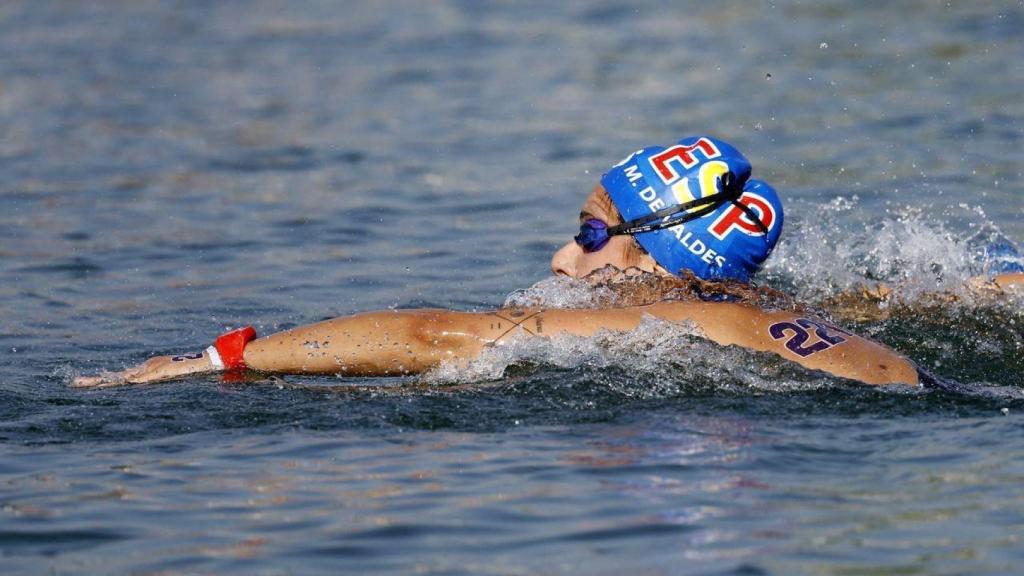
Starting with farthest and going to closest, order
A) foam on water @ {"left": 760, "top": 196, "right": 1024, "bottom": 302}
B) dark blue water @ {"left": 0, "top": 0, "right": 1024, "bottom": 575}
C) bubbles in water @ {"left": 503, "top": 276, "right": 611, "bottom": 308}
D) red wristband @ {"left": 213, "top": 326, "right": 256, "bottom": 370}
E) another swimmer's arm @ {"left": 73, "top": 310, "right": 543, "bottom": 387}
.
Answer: foam on water @ {"left": 760, "top": 196, "right": 1024, "bottom": 302}
bubbles in water @ {"left": 503, "top": 276, "right": 611, "bottom": 308}
red wristband @ {"left": 213, "top": 326, "right": 256, "bottom": 370}
another swimmer's arm @ {"left": 73, "top": 310, "right": 543, "bottom": 387}
dark blue water @ {"left": 0, "top": 0, "right": 1024, "bottom": 575}

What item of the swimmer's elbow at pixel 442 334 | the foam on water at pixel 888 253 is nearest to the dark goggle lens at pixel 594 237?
the swimmer's elbow at pixel 442 334

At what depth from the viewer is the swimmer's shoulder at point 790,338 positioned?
243 inches

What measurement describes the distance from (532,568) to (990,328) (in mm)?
3632

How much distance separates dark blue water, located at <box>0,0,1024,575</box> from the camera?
5.19 metres

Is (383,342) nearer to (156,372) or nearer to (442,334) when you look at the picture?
(442,334)

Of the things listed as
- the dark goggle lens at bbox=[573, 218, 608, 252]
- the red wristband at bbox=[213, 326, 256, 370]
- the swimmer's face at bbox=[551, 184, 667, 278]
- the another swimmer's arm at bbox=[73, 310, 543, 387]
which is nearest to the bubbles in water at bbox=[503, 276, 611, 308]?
the swimmer's face at bbox=[551, 184, 667, 278]

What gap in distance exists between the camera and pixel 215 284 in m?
10.0

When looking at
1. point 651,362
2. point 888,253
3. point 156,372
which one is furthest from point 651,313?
point 888,253

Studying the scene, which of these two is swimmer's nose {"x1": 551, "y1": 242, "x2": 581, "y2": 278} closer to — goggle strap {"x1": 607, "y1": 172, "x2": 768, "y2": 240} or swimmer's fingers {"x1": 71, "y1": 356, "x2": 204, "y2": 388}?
goggle strap {"x1": 607, "y1": 172, "x2": 768, "y2": 240}

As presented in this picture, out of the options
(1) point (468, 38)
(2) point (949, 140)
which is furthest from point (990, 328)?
(1) point (468, 38)

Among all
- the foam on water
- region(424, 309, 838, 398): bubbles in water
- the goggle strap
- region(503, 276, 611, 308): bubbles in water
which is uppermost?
the goggle strap

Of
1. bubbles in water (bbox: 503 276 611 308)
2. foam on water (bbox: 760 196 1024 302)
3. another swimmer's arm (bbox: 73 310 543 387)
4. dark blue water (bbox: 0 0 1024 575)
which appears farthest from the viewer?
foam on water (bbox: 760 196 1024 302)

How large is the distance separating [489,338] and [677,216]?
1076 mm

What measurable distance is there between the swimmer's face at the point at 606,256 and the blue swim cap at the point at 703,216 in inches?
1.9
